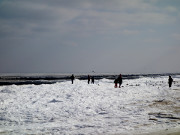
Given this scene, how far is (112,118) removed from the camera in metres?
10.2

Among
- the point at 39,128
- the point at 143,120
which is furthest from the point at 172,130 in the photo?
the point at 39,128

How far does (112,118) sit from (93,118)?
2.99ft

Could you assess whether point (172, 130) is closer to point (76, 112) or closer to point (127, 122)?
point (127, 122)

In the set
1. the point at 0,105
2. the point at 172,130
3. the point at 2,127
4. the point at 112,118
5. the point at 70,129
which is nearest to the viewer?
the point at 172,130

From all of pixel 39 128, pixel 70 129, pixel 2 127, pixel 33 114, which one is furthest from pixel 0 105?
pixel 70 129

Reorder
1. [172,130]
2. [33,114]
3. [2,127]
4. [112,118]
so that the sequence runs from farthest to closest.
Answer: [33,114], [112,118], [2,127], [172,130]

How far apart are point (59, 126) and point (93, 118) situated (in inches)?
78.0

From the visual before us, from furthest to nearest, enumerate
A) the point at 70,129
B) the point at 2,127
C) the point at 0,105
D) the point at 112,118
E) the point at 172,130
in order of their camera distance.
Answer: the point at 0,105, the point at 112,118, the point at 2,127, the point at 70,129, the point at 172,130

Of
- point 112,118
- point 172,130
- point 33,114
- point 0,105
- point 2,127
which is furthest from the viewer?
point 0,105

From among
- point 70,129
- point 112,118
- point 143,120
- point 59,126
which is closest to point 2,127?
point 59,126

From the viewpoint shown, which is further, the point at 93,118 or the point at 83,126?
the point at 93,118

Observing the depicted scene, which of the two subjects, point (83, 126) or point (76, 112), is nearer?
point (83, 126)

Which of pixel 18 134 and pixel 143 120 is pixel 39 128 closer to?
pixel 18 134

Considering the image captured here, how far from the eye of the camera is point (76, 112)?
11797 mm
